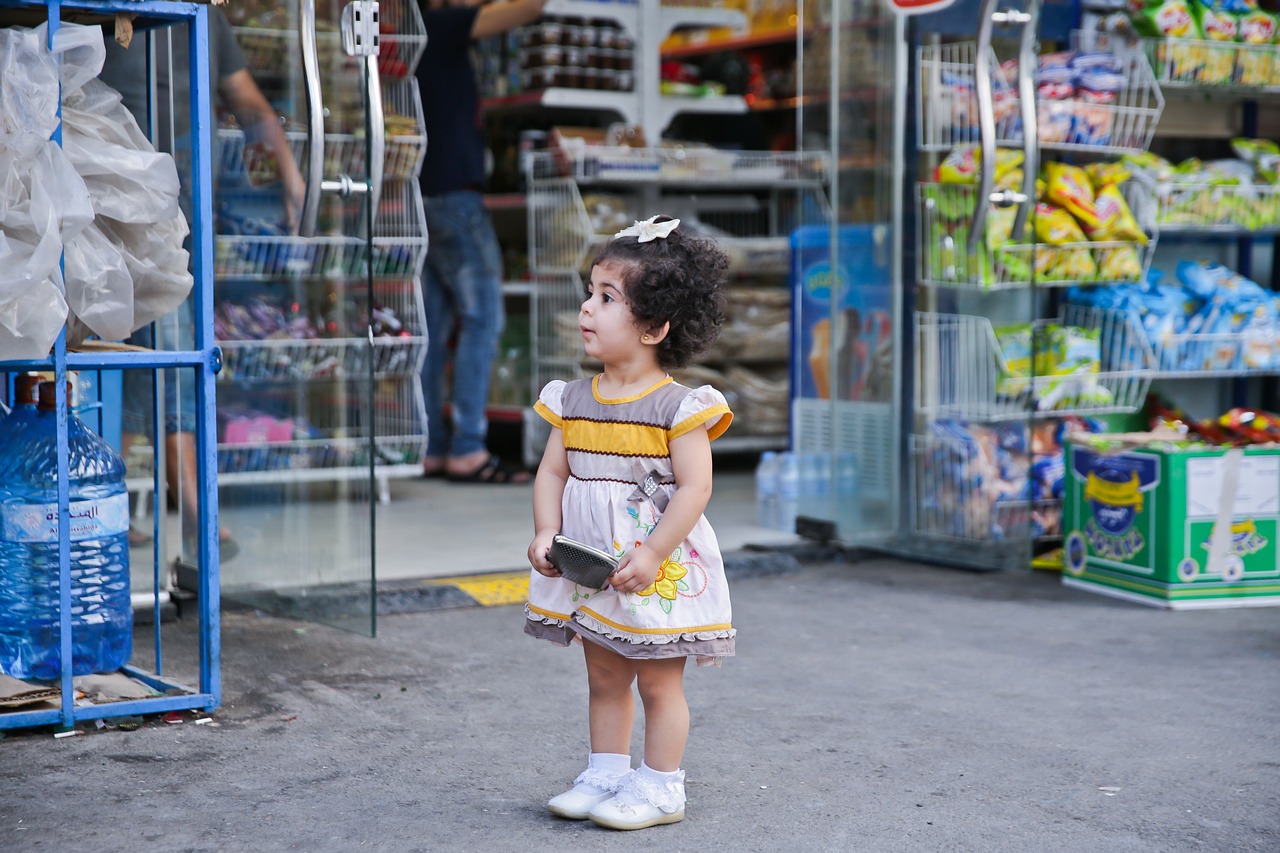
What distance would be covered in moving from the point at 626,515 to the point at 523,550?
8.24ft

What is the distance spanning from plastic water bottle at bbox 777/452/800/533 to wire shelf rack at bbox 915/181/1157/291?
2.70 ft

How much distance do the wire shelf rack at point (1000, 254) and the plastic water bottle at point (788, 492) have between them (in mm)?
824

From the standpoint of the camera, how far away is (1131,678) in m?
3.38

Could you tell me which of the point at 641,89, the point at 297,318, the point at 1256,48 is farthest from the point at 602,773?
the point at 641,89

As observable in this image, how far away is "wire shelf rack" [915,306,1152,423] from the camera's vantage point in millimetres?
4641

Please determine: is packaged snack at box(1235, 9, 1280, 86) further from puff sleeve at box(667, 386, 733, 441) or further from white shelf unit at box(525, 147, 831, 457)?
puff sleeve at box(667, 386, 733, 441)

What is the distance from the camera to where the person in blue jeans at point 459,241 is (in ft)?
20.0

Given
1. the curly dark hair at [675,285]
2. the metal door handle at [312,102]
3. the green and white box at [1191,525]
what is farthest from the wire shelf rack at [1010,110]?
the curly dark hair at [675,285]

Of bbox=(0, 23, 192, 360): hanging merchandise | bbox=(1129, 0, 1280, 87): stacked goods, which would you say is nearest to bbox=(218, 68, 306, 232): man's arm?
bbox=(0, 23, 192, 360): hanging merchandise

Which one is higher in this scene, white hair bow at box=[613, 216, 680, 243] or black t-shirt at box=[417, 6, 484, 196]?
black t-shirt at box=[417, 6, 484, 196]

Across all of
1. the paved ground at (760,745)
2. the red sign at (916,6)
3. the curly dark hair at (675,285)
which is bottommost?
the paved ground at (760,745)

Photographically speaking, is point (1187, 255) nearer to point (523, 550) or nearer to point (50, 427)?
point (523, 550)

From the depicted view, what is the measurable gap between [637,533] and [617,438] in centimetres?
16

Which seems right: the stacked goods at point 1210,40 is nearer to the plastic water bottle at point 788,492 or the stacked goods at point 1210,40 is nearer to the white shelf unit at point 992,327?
the white shelf unit at point 992,327
